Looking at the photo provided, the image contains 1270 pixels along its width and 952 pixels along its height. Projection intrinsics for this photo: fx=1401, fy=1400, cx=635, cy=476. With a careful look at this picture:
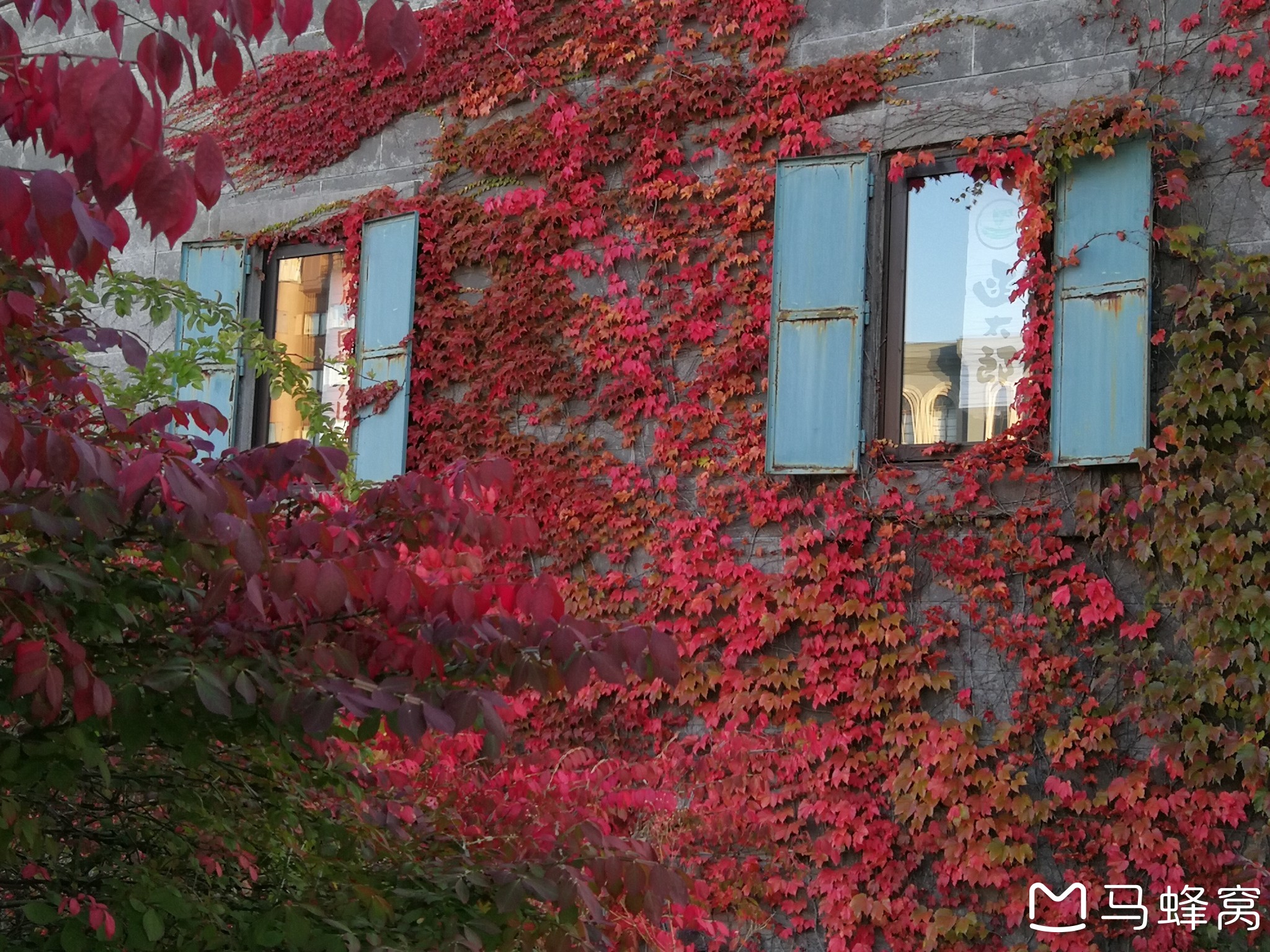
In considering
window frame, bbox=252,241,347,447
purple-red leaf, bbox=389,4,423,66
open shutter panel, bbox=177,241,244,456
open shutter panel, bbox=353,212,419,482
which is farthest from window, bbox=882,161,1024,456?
purple-red leaf, bbox=389,4,423,66

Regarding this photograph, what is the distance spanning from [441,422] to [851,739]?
A: 8.39 ft

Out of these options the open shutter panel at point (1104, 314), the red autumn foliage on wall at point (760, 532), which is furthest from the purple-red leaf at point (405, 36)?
the open shutter panel at point (1104, 314)

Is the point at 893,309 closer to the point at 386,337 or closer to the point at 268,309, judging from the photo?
the point at 386,337

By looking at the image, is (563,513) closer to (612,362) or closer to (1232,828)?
(612,362)

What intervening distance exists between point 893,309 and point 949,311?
24 centimetres

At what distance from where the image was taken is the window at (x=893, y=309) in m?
5.73

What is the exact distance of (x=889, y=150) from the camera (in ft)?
19.4

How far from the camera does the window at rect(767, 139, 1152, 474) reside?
5730 mm

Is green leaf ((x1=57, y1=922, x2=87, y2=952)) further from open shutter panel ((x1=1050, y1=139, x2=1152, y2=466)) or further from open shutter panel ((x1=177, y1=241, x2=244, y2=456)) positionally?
open shutter panel ((x1=177, y1=241, x2=244, y2=456))

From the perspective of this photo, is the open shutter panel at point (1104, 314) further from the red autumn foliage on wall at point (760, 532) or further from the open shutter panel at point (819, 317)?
the open shutter panel at point (819, 317)

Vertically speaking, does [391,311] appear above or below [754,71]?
below

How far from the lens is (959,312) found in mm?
5867

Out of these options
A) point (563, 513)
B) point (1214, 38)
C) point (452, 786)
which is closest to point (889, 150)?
point (1214, 38)

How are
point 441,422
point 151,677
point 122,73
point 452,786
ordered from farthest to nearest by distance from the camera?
point 441,422 → point 452,786 → point 151,677 → point 122,73
